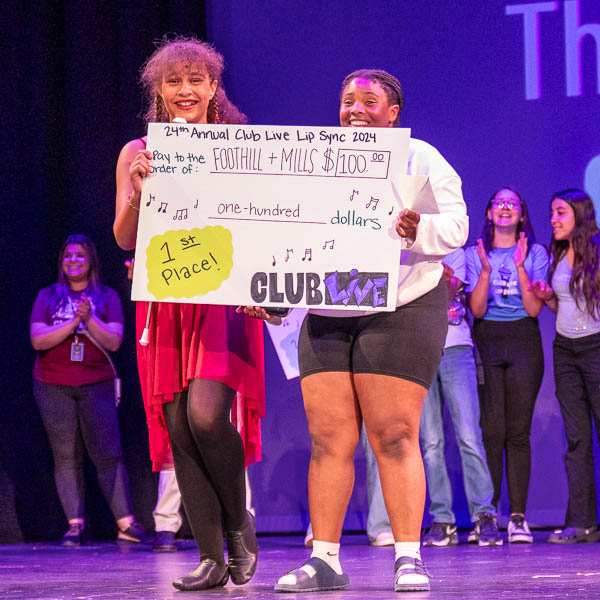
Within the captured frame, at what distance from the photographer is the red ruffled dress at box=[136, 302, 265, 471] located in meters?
2.79

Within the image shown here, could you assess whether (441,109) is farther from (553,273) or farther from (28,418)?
(28,418)

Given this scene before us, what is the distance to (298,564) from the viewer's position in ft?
12.6

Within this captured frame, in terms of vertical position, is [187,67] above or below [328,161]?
above

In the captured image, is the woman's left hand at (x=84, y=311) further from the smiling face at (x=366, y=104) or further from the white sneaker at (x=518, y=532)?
the smiling face at (x=366, y=104)

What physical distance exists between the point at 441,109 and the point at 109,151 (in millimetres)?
1947

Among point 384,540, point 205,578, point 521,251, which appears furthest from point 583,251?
point 205,578

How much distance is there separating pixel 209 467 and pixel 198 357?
31 centimetres

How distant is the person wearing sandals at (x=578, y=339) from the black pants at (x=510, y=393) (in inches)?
5.6

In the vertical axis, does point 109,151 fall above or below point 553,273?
above

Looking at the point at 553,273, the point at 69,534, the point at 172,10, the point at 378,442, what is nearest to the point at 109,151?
the point at 172,10

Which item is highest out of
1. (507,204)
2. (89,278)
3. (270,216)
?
(507,204)

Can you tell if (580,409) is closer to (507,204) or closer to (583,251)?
(583,251)

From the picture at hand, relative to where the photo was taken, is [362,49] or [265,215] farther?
[362,49]

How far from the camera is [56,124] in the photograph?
5.89 meters
